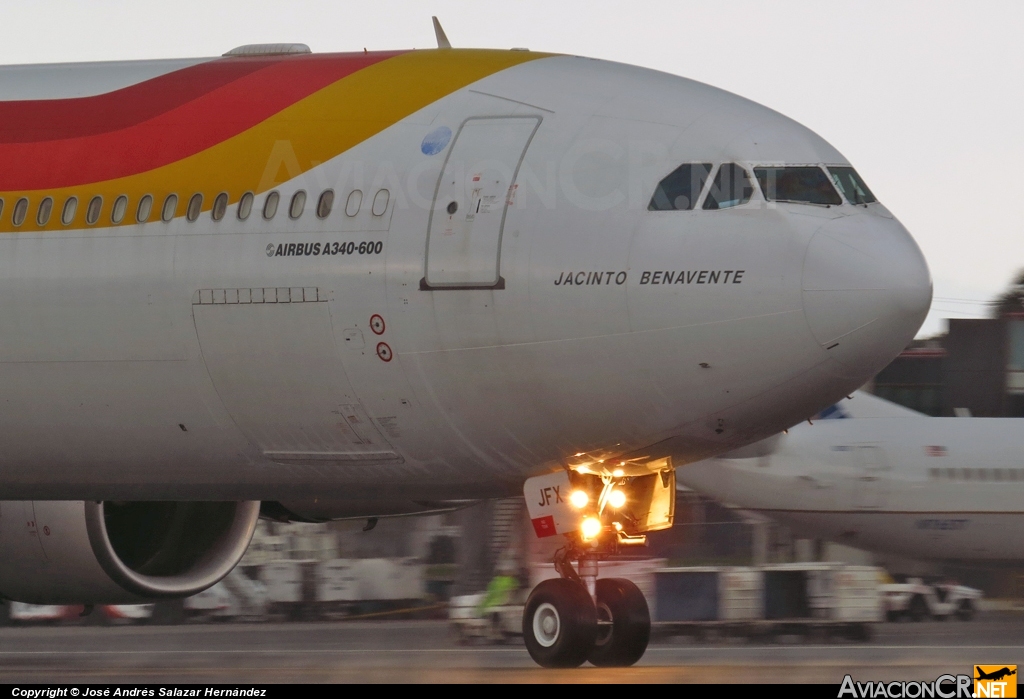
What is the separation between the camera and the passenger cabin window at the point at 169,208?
12.9 m

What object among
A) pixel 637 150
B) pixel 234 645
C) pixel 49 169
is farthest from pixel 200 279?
pixel 234 645

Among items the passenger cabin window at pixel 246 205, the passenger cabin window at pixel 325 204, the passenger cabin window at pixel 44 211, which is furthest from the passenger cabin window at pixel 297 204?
the passenger cabin window at pixel 44 211

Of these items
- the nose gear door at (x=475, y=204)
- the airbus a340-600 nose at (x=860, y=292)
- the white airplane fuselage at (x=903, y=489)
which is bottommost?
the white airplane fuselage at (x=903, y=489)

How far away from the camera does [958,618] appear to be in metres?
28.7

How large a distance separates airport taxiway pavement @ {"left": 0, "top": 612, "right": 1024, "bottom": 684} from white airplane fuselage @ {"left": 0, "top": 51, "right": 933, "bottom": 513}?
2784 mm

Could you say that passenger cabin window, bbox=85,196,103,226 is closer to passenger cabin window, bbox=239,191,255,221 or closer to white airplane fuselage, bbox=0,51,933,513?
white airplane fuselage, bbox=0,51,933,513

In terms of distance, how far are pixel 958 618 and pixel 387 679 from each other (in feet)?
54.0

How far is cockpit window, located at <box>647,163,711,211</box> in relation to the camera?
11.4 metres

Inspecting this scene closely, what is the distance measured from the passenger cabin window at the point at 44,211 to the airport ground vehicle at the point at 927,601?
18.6 m

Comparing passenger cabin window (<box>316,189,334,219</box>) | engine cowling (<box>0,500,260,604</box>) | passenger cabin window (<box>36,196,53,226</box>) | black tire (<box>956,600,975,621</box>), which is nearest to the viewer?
passenger cabin window (<box>316,189,334,219</box>)

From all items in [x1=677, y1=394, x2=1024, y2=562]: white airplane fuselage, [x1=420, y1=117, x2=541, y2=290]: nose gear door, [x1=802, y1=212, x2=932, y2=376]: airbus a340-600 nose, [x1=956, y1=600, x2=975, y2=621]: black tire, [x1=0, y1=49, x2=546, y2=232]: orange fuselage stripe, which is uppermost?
[x1=0, y1=49, x2=546, y2=232]: orange fuselage stripe

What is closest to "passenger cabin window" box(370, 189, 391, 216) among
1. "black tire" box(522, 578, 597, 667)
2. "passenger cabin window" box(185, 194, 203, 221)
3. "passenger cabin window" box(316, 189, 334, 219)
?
"passenger cabin window" box(316, 189, 334, 219)

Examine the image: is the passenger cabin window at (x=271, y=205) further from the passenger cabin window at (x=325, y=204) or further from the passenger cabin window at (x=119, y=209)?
the passenger cabin window at (x=119, y=209)

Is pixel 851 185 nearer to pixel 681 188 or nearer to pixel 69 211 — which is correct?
pixel 681 188
